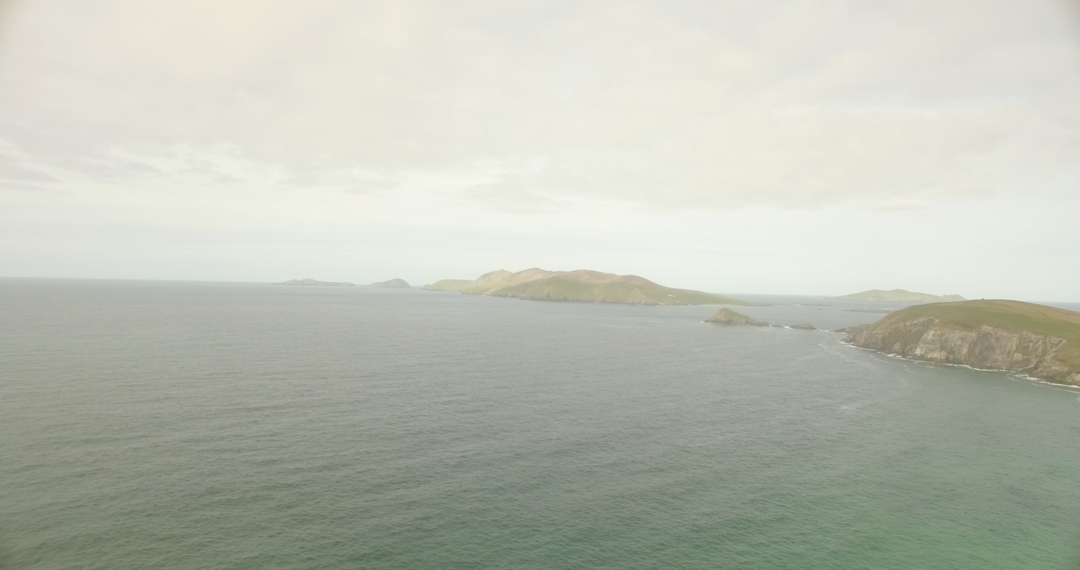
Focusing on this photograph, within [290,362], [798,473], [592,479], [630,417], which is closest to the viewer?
[592,479]

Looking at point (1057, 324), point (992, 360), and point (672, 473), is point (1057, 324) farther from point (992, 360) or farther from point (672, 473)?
point (672, 473)

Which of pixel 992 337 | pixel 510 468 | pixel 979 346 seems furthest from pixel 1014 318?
pixel 510 468

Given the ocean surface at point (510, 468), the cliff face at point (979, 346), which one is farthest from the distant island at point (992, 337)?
the ocean surface at point (510, 468)

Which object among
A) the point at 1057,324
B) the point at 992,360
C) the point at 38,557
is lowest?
the point at 38,557

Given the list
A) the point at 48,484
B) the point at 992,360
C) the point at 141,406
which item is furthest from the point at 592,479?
the point at 992,360

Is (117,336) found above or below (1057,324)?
below

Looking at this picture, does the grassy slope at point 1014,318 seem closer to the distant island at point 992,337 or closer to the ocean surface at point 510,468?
the distant island at point 992,337

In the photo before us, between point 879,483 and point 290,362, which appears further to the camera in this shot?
point 290,362
